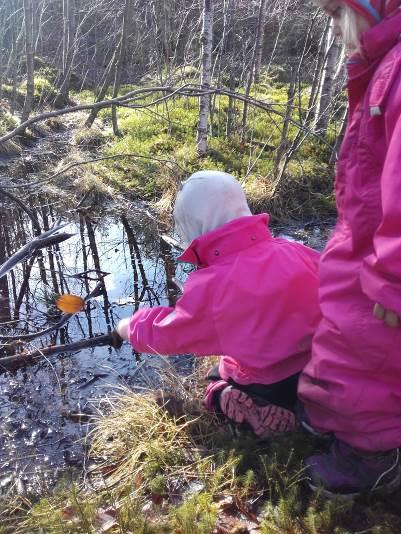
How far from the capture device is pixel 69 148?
→ 1086 centimetres

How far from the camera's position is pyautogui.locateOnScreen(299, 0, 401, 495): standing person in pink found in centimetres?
159

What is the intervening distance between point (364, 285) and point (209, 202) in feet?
2.86

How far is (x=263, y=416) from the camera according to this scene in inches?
101

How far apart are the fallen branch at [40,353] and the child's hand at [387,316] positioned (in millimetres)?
2279

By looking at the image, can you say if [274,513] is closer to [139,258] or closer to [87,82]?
[139,258]

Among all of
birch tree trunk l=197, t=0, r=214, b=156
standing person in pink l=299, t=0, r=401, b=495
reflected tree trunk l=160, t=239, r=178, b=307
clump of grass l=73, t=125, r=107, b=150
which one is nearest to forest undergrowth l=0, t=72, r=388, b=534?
Result: standing person in pink l=299, t=0, r=401, b=495

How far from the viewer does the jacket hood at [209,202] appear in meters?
2.31

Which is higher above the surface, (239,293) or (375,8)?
(375,8)

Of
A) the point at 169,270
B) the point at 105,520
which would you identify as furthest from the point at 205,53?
the point at 105,520

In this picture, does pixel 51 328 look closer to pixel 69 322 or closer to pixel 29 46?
pixel 69 322

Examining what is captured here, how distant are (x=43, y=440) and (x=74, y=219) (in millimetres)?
4437

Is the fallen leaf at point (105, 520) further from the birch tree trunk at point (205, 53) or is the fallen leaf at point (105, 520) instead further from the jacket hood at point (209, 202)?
the birch tree trunk at point (205, 53)

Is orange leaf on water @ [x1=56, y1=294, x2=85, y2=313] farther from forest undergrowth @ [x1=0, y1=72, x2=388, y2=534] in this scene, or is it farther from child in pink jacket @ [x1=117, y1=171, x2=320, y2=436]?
child in pink jacket @ [x1=117, y1=171, x2=320, y2=436]

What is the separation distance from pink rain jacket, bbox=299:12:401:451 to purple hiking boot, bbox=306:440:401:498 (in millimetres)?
68
